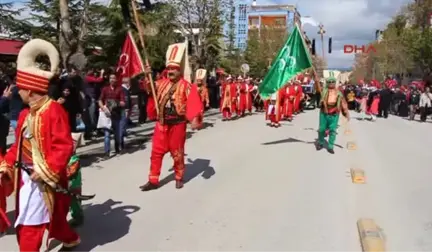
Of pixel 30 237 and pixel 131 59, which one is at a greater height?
pixel 131 59

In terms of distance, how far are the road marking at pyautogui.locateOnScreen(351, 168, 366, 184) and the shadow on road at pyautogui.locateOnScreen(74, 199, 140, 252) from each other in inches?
154

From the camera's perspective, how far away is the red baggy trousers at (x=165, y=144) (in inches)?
309

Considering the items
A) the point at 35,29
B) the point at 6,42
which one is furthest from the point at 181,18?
the point at 35,29

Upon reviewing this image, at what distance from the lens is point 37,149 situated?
4.40m

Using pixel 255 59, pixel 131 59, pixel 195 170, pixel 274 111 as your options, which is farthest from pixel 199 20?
pixel 255 59

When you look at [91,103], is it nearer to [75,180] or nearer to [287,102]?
[75,180]

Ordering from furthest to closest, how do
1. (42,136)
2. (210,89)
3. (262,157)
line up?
1. (210,89)
2. (262,157)
3. (42,136)

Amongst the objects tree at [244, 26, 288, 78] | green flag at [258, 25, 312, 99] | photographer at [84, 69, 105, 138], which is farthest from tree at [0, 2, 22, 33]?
tree at [244, 26, 288, 78]

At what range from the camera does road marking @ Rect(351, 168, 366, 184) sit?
8969 mm

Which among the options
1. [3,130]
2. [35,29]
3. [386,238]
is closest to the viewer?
[386,238]

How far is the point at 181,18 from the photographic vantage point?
30.0 m

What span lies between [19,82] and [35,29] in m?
14.7

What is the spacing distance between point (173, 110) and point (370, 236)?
342 cm

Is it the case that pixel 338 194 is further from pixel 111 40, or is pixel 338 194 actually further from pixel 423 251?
pixel 111 40
